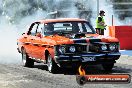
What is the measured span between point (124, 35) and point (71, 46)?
9.75 meters

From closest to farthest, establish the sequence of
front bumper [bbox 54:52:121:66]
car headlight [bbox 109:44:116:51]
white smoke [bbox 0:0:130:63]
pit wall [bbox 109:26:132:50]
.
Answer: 1. front bumper [bbox 54:52:121:66]
2. car headlight [bbox 109:44:116:51]
3. pit wall [bbox 109:26:132:50]
4. white smoke [bbox 0:0:130:63]

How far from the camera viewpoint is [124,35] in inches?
884

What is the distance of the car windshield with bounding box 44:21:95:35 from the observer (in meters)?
14.4

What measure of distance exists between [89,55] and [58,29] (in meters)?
1.84

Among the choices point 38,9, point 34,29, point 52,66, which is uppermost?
point 34,29

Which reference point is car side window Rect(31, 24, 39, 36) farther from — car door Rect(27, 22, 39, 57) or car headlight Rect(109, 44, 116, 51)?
car headlight Rect(109, 44, 116, 51)

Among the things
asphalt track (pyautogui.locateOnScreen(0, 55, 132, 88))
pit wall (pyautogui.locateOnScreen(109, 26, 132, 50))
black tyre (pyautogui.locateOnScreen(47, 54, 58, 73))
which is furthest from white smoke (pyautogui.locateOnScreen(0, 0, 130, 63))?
black tyre (pyautogui.locateOnScreen(47, 54, 58, 73))

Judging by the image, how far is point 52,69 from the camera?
13.5m

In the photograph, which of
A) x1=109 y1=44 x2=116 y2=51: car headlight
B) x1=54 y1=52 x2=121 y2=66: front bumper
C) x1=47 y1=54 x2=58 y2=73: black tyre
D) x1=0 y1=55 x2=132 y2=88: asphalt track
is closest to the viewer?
x1=0 y1=55 x2=132 y2=88: asphalt track

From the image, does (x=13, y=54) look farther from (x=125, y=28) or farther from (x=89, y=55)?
(x=89, y=55)

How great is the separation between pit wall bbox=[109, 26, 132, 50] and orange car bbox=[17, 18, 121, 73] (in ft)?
24.9

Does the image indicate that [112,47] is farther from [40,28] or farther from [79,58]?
[40,28]

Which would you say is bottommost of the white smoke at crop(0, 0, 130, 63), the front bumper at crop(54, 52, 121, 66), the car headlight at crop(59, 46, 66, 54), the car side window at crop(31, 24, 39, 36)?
the white smoke at crop(0, 0, 130, 63)

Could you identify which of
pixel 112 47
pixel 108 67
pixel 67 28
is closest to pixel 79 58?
pixel 112 47
